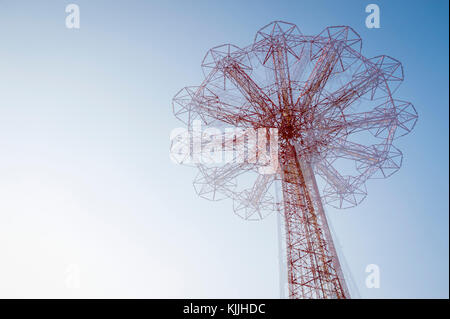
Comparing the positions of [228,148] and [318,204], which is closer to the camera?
[318,204]

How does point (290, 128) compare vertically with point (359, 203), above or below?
above

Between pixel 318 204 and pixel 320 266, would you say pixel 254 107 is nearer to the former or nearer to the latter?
pixel 318 204
